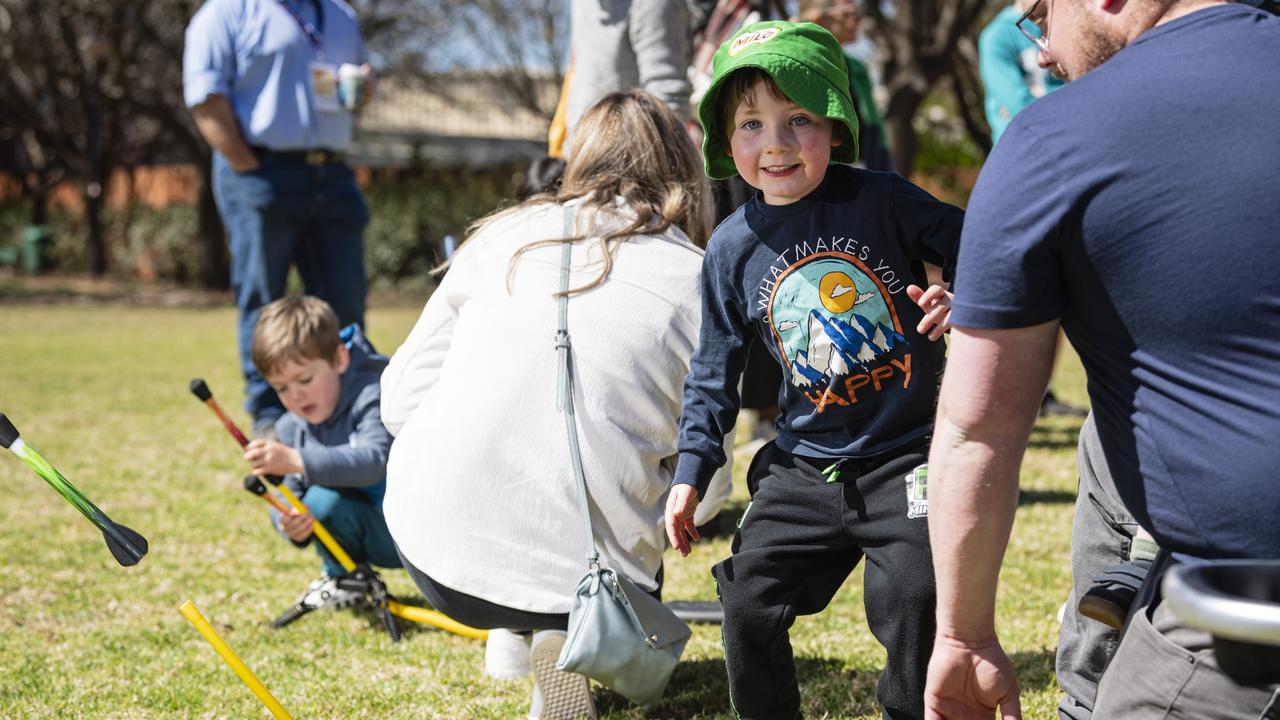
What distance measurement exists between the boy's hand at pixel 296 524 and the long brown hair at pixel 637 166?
3.95 ft

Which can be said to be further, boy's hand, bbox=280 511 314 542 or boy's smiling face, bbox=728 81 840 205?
boy's hand, bbox=280 511 314 542

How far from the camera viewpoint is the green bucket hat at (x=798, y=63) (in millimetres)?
2684

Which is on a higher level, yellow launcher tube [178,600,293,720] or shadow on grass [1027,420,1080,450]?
yellow launcher tube [178,600,293,720]

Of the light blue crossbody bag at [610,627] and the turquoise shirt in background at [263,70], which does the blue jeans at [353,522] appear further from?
the turquoise shirt in background at [263,70]

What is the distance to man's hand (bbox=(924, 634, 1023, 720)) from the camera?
1.90m

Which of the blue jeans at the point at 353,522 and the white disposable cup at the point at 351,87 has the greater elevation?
the white disposable cup at the point at 351,87

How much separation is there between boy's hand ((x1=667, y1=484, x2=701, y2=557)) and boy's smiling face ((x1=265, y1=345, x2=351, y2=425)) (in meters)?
1.84

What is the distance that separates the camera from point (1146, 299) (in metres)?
1.70

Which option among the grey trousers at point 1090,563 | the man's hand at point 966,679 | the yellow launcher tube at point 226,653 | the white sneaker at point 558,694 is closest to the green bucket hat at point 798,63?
the grey trousers at point 1090,563

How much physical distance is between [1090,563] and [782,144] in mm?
1024

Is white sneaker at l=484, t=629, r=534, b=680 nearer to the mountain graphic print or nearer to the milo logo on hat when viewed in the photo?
the mountain graphic print

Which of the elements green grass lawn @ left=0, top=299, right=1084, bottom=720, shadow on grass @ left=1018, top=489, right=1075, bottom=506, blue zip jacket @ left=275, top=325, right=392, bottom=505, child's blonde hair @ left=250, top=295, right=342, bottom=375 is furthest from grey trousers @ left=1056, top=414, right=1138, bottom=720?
shadow on grass @ left=1018, top=489, right=1075, bottom=506

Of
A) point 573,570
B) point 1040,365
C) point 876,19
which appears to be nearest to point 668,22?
point 573,570

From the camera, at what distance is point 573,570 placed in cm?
307
